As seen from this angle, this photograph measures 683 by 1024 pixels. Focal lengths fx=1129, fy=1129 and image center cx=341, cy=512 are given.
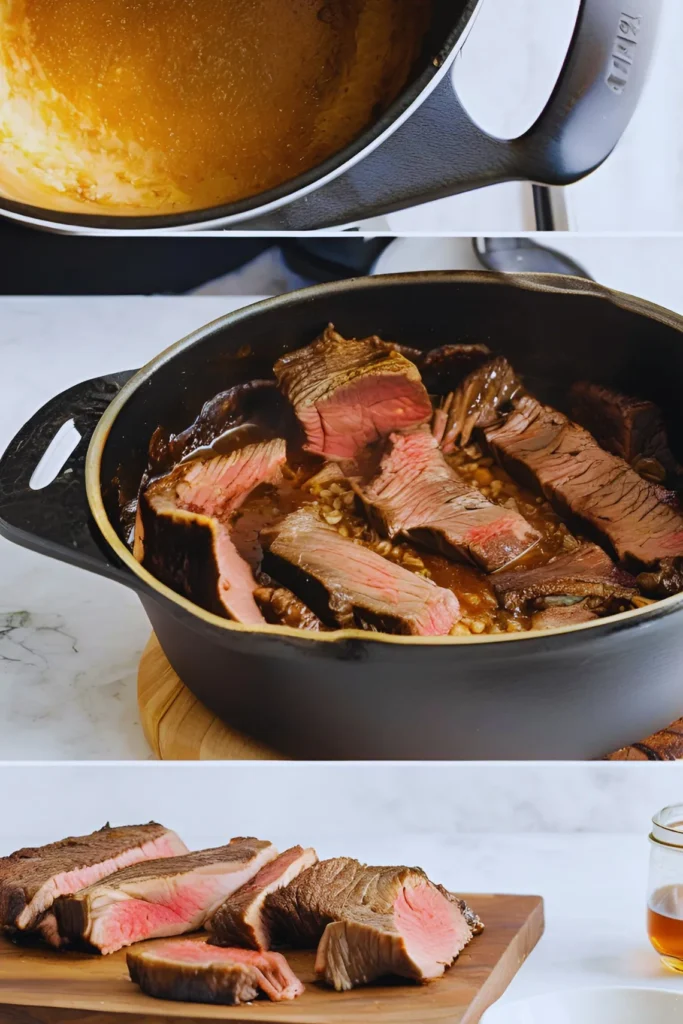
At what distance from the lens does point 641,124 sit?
1.06 meters

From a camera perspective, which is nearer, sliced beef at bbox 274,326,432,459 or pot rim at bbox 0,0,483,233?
pot rim at bbox 0,0,483,233

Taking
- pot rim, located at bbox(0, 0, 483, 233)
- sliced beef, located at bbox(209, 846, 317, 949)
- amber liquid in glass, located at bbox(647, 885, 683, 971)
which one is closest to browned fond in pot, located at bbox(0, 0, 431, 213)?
pot rim, located at bbox(0, 0, 483, 233)

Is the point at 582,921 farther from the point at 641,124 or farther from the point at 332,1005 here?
the point at 641,124

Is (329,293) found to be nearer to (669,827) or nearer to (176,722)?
(176,722)

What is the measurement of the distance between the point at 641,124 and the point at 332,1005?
33.3 inches

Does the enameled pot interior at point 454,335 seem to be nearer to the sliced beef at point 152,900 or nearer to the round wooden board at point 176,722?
the round wooden board at point 176,722

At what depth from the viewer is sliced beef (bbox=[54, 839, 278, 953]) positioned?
108cm

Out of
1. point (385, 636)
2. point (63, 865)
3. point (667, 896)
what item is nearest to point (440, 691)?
point (385, 636)

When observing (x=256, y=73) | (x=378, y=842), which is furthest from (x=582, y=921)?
(x=256, y=73)

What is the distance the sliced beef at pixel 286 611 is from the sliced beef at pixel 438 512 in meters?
0.11

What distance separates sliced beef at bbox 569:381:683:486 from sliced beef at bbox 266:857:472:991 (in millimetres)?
Result: 465

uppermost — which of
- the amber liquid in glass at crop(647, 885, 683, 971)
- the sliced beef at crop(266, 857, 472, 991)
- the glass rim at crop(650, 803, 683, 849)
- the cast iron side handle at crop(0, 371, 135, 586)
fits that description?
the cast iron side handle at crop(0, 371, 135, 586)

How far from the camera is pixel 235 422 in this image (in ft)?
3.79

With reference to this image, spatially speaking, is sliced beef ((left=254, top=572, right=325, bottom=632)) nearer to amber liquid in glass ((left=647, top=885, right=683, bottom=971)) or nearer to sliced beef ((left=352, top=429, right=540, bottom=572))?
sliced beef ((left=352, top=429, right=540, bottom=572))
